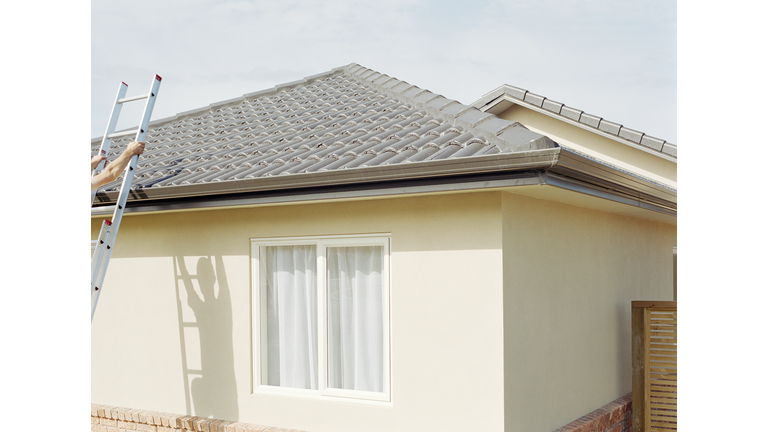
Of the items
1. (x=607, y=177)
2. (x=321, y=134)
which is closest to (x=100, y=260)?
(x=321, y=134)

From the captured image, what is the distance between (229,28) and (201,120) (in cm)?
2436

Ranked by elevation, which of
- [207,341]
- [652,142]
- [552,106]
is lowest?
[207,341]

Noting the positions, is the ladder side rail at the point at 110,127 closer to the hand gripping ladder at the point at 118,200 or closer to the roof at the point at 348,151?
the hand gripping ladder at the point at 118,200

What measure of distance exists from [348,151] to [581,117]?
9746 mm

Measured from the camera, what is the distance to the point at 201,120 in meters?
12.4

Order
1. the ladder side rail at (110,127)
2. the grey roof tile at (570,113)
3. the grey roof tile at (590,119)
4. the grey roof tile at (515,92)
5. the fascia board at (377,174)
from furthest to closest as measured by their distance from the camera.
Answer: the grey roof tile at (515,92) < the grey roof tile at (570,113) < the grey roof tile at (590,119) < the ladder side rail at (110,127) < the fascia board at (377,174)

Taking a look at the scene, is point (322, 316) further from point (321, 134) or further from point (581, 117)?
point (581, 117)

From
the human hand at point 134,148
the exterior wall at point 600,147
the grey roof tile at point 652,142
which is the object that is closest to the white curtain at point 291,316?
the human hand at point 134,148

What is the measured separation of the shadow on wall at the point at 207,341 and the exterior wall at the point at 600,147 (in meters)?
10.9

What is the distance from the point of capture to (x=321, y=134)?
27.6 ft

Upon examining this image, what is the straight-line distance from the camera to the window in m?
6.83

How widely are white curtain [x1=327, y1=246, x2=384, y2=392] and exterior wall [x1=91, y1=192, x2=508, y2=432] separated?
25 cm

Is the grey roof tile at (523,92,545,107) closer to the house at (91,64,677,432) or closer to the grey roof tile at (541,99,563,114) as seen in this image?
the grey roof tile at (541,99,563,114)

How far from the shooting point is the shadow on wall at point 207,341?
7.62 metres
